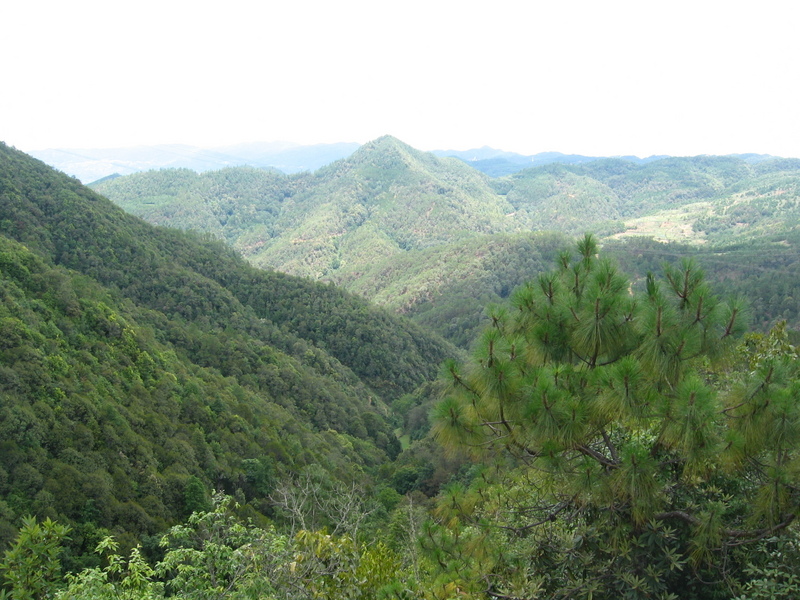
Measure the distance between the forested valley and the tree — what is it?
2cm

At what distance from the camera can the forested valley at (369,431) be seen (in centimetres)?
449

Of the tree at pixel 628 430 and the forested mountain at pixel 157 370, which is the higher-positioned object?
the tree at pixel 628 430

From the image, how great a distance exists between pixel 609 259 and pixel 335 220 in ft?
564

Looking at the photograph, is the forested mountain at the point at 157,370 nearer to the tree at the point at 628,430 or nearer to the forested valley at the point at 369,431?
the forested valley at the point at 369,431

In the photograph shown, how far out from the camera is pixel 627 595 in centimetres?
438

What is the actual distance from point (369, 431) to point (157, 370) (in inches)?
765

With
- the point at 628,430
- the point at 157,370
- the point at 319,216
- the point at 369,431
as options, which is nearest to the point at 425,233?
the point at 319,216

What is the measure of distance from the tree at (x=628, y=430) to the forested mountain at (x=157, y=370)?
13.9 m

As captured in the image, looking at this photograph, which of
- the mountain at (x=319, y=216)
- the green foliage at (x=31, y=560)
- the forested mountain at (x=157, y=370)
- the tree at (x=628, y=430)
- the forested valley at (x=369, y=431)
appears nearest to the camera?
the tree at (x=628, y=430)

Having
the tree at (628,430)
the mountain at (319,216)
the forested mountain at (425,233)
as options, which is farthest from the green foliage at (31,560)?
the mountain at (319,216)

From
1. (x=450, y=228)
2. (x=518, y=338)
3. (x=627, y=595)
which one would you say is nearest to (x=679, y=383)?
(x=518, y=338)

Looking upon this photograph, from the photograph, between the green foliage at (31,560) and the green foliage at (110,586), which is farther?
the green foliage at (110,586)

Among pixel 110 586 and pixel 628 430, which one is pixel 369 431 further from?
pixel 628 430

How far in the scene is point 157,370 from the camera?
26234 mm
